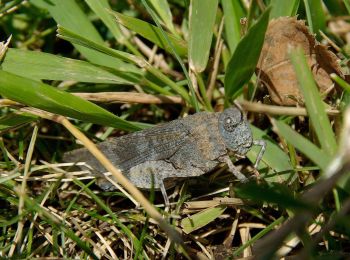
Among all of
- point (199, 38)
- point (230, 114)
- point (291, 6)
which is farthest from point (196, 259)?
point (291, 6)

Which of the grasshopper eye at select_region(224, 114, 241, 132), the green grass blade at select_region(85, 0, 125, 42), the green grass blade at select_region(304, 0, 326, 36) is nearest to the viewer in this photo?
Answer: the grasshopper eye at select_region(224, 114, 241, 132)

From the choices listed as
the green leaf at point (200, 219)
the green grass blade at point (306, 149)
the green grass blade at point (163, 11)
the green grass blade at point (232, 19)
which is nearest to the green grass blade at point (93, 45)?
the green grass blade at point (163, 11)

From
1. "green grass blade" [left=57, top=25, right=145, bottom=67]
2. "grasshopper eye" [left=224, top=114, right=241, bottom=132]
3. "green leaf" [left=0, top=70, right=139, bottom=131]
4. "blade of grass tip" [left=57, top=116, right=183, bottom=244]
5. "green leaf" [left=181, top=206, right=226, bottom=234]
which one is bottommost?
"green leaf" [left=181, top=206, right=226, bottom=234]

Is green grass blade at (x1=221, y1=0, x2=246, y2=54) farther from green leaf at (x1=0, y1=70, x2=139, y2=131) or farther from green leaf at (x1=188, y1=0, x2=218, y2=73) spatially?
green leaf at (x1=0, y1=70, x2=139, y2=131)

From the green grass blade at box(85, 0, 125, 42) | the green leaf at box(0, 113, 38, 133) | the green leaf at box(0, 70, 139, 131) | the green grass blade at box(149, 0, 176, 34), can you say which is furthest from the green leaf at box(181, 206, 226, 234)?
the green grass blade at box(85, 0, 125, 42)

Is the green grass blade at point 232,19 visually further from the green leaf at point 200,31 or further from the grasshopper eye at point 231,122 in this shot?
the grasshopper eye at point 231,122

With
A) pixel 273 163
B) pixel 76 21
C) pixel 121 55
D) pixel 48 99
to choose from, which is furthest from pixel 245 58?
pixel 76 21

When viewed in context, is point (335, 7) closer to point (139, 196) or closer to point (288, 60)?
point (288, 60)
